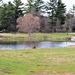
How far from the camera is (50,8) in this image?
9219 cm

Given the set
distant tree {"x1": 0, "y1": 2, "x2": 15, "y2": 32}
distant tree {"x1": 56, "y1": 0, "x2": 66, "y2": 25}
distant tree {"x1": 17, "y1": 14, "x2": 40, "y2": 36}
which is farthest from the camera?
distant tree {"x1": 56, "y1": 0, "x2": 66, "y2": 25}

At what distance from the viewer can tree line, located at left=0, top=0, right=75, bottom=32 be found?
72506 mm

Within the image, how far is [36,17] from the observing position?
234 ft

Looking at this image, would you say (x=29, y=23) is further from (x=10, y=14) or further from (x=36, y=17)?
(x=10, y=14)

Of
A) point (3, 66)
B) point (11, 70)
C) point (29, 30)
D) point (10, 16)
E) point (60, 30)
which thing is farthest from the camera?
point (60, 30)

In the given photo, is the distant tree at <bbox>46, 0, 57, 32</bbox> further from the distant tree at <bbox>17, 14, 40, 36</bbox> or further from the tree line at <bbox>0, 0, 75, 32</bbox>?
the distant tree at <bbox>17, 14, 40, 36</bbox>

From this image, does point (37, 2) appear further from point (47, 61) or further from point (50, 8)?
point (47, 61)

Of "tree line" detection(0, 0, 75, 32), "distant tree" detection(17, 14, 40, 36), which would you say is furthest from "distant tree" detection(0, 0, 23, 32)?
"distant tree" detection(17, 14, 40, 36)

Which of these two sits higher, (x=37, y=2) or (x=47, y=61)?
(x=37, y=2)

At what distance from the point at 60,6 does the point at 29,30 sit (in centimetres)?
2539

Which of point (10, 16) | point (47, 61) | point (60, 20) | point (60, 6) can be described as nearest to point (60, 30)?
point (60, 20)

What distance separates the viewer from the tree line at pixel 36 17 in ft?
238

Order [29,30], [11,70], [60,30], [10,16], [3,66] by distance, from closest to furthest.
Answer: [11,70] → [3,66] → [29,30] → [10,16] → [60,30]

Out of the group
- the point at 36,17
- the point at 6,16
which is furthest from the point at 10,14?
the point at 36,17
